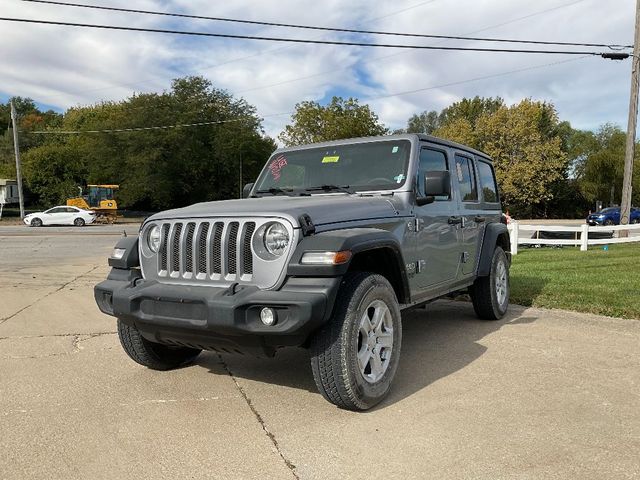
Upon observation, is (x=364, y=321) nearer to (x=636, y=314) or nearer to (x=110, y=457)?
(x=110, y=457)

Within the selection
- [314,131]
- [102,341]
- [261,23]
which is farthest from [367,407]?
[314,131]

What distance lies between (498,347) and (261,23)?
11.2 metres

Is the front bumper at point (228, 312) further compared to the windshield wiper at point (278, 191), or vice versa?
the windshield wiper at point (278, 191)

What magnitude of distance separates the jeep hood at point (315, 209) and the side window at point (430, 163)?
1.76 feet

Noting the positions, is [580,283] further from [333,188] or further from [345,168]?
[333,188]

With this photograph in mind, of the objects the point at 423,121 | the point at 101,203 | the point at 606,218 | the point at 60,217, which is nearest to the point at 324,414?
the point at 60,217

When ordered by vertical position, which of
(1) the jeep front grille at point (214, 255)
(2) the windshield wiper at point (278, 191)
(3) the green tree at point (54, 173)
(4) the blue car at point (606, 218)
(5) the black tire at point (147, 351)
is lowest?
(4) the blue car at point (606, 218)

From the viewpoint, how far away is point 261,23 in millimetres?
13844

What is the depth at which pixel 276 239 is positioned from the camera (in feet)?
11.5

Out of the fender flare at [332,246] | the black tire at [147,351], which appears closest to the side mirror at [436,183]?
the fender flare at [332,246]

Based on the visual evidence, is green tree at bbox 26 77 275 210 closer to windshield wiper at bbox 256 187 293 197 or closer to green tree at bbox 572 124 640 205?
green tree at bbox 572 124 640 205

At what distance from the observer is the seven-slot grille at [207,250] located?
3555mm

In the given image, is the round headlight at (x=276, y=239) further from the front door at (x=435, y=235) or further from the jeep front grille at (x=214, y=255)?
the front door at (x=435, y=235)

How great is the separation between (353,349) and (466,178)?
3.26 m
